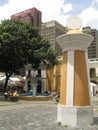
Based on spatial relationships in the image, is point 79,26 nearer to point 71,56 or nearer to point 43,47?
point 71,56

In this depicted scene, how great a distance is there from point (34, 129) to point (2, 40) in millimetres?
23457

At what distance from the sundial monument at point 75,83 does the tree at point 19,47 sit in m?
21.5

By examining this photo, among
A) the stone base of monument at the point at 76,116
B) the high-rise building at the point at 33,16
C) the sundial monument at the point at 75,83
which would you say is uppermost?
the high-rise building at the point at 33,16

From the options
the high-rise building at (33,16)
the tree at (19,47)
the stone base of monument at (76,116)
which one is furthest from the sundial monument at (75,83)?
the high-rise building at (33,16)

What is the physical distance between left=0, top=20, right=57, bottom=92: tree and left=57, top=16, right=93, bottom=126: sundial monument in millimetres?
21535

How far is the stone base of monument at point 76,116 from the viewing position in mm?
10289

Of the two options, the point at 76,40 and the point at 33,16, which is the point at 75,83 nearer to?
the point at 76,40

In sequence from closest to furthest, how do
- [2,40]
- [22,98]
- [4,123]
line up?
[4,123], [22,98], [2,40]

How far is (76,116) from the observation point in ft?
33.8

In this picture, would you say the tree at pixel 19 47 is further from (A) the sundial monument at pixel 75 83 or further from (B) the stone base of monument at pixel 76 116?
(B) the stone base of monument at pixel 76 116

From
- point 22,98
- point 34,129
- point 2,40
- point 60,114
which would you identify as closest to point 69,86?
point 60,114

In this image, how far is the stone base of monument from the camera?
10289 mm

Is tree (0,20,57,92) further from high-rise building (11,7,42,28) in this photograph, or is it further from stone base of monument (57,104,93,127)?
high-rise building (11,7,42,28)

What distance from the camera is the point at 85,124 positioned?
1042 centimetres
